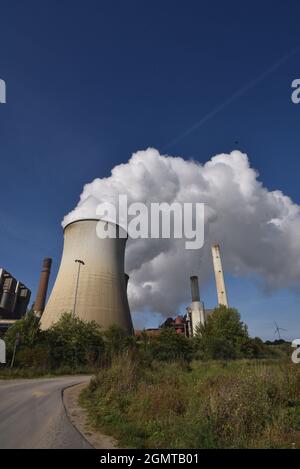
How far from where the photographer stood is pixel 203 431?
154 inches

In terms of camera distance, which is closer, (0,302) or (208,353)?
(208,353)

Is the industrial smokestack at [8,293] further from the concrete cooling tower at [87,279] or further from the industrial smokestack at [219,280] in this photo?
the industrial smokestack at [219,280]

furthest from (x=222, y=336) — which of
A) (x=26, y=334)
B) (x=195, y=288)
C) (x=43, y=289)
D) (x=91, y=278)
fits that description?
(x=43, y=289)

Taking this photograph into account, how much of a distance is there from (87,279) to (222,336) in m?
17.0

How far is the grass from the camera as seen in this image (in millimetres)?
3830

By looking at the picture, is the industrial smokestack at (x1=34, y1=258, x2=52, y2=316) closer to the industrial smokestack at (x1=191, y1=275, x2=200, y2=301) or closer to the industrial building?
the industrial building

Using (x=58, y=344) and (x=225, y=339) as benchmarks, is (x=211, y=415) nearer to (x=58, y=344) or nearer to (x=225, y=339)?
(x=58, y=344)

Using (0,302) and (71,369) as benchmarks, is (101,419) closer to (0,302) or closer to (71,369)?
(71,369)

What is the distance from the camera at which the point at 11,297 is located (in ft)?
169

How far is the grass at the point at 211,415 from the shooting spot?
3830mm

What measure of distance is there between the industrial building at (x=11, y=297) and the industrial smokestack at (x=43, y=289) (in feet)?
36.0

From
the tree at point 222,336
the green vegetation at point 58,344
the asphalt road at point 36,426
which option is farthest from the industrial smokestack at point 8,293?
the asphalt road at point 36,426
